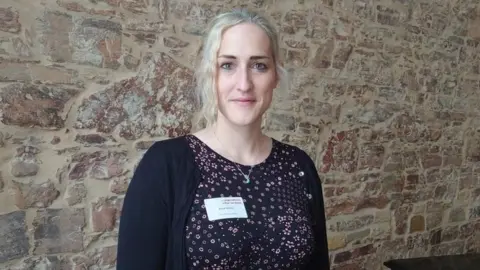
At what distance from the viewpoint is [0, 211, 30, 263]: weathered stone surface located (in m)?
1.99

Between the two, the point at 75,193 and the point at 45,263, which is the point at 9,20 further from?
the point at 45,263

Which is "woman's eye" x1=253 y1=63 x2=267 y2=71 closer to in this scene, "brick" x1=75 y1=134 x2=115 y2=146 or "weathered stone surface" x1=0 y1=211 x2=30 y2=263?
"brick" x1=75 y1=134 x2=115 y2=146

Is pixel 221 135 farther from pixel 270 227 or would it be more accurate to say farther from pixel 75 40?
pixel 75 40

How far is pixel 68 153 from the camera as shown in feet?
7.08

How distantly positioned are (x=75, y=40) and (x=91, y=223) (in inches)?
34.9

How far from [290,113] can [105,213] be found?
4.34 ft

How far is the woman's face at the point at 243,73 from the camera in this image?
3.93ft

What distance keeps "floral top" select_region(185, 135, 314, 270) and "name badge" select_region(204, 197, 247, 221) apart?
0.01 metres

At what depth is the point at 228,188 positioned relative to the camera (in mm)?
1211

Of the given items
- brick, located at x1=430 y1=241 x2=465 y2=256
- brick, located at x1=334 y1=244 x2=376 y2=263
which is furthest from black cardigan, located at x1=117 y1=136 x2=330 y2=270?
brick, located at x1=430 y1=241 x2=465 y2=256

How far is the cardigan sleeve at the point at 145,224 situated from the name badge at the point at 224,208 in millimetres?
109

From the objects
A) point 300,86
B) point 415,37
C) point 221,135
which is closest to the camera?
point 221,135

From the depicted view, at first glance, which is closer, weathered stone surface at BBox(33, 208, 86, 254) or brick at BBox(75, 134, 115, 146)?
weathered stone surface at BBox(33, 208, 86, 254)

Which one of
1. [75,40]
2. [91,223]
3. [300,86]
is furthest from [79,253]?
[300,86]
